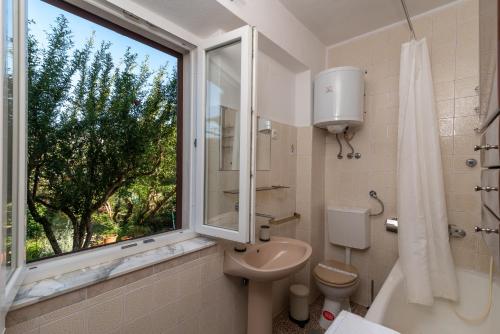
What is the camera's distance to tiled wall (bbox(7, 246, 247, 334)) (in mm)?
840

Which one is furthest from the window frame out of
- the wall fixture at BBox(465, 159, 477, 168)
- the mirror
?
the wall fixture at BBox(465, 159, 477, 168)

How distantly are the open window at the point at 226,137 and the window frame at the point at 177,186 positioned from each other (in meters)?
0.12

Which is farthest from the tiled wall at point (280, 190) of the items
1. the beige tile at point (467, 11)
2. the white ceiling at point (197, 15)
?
the beige tile at point (467, 11)

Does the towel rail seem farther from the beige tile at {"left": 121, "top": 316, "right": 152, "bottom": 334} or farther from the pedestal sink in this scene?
the beige tile at {"left": 121, "top": 316, "right": 152, "bottom": 334}

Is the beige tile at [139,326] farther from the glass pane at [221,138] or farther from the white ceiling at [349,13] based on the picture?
the white ceiling at [349,13]

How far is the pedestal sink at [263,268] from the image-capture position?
1.35 m

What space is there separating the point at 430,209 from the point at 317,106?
1135 millimetres

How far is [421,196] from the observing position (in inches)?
62.0

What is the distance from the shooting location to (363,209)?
2107mm

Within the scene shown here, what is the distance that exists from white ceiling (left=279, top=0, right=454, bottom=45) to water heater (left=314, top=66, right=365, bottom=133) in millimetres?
413

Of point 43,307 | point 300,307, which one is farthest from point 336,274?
point 43,307

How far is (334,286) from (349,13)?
2.14m

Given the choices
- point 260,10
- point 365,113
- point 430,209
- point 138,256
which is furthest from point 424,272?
point 260,10

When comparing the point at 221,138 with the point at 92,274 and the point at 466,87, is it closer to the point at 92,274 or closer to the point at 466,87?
the point at 92,274
